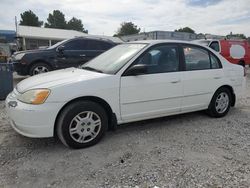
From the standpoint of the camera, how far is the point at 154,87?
3951mm

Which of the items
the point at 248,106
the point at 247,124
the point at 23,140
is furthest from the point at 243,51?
the point at 23,140

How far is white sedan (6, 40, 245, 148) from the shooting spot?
10.7 ft

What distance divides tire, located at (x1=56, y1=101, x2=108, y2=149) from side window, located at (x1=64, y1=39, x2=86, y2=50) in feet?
20.0

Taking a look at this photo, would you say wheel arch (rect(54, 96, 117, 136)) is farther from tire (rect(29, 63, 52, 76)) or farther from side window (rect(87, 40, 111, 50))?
side window (rect(87, 40, 111, 50))

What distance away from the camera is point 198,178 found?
280 cm

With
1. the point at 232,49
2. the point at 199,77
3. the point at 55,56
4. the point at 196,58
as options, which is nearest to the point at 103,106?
the point at 199,77

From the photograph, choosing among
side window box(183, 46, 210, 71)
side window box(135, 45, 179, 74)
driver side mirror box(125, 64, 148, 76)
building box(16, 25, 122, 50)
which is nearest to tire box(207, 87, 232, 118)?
side window box(183, 46, 210, 71)

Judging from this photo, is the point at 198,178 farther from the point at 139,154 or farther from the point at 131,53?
the point at 131,53

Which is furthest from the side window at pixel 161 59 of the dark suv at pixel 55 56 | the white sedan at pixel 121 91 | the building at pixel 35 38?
the building at pixel 35 38

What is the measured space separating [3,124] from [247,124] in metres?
4.54

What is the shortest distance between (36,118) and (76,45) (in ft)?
21.2

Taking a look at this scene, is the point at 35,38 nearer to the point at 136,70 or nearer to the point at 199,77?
the point at 199,77

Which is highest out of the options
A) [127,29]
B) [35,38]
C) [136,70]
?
[127,29]

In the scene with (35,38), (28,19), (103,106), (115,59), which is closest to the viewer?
(103,106)
